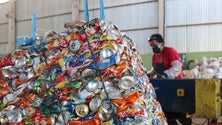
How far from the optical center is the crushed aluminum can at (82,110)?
2400mm

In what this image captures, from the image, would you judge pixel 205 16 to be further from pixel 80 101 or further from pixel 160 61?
pixel 80 101

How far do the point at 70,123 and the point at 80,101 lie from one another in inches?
7.0

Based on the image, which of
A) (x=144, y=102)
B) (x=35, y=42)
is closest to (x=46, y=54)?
(x=35, y=42)

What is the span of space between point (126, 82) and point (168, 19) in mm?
9572

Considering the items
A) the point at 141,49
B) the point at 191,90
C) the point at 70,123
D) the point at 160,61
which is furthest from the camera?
the point at 141,49

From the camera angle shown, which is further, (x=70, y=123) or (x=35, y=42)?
(x=35, y=42)

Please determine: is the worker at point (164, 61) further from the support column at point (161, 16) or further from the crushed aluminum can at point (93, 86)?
the support column at point (161, 16)

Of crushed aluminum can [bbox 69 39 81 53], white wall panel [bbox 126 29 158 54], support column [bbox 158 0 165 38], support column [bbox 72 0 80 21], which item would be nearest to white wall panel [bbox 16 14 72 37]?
support column [bbox 72 0 80 21]

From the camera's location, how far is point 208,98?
10.8 feet

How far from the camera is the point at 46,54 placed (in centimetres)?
288

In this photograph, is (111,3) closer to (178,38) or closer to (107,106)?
(178,38)

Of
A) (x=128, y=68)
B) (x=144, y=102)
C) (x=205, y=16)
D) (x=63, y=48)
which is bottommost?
(x=144, y=102)

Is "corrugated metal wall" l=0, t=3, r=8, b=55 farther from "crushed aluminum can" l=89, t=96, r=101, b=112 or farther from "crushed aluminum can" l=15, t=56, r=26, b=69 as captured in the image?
"crushed aluminum can" l=89, t=96, r=101, b=112

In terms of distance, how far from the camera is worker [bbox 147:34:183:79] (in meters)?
4.52
